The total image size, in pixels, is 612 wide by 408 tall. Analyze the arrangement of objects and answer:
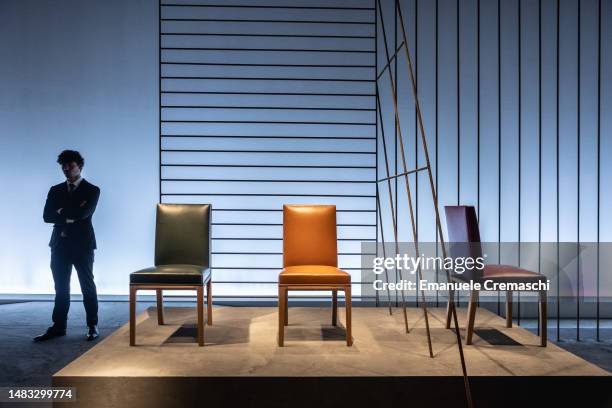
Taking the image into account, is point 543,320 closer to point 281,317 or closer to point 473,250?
point 473,250

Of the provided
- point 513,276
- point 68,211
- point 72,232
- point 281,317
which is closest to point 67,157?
point 68,211

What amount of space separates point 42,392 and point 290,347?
4.73 ft

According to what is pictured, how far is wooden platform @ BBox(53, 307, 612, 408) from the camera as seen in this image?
236 cm

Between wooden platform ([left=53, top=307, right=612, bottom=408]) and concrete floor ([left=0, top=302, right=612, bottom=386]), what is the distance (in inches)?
15.5

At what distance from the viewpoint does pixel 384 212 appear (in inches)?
208

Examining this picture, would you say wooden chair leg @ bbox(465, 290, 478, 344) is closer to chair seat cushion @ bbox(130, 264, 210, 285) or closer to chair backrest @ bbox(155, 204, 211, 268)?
chair seat cushion @ bbox(130, 264, 210, 285)

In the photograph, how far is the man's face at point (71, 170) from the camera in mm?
3711

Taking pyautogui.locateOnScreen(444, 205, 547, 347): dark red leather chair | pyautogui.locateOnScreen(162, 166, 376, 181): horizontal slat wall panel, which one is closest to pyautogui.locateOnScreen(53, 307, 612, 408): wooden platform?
pyautogui.locateOnScreen(444, 205, 547, 347): dark red leather chair

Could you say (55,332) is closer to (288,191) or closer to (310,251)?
(310,251)

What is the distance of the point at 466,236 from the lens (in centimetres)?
304

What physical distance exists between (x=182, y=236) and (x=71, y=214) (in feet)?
2.98

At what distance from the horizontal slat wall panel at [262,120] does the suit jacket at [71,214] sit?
1.46 m

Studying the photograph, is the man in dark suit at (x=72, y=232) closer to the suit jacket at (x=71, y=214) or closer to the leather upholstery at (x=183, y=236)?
the suit jacket at (x=71, y=214)

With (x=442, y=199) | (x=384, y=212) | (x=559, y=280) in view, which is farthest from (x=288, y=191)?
(x=559, y=280)
